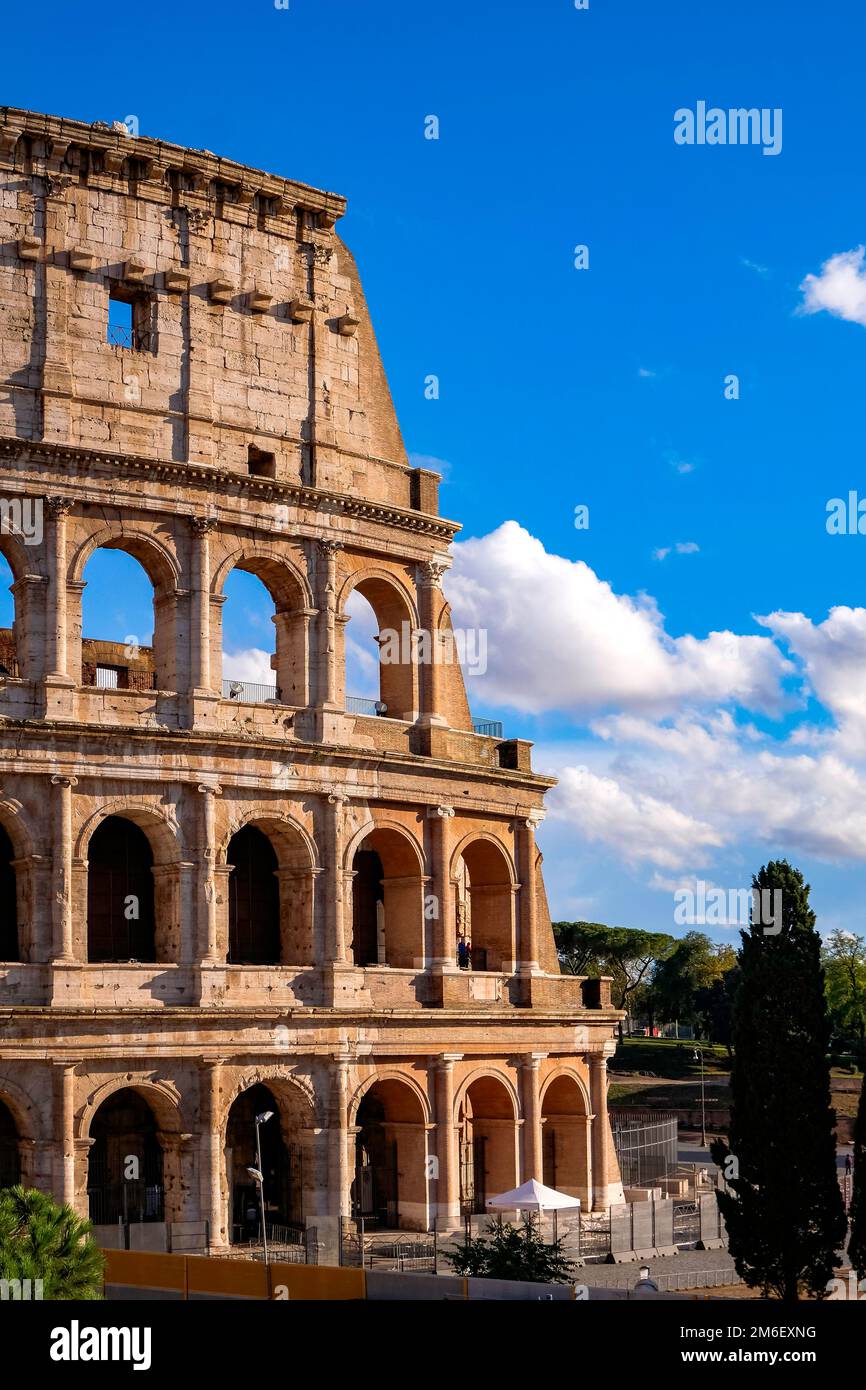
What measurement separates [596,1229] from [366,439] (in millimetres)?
20108

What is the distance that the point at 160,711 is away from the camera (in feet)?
131

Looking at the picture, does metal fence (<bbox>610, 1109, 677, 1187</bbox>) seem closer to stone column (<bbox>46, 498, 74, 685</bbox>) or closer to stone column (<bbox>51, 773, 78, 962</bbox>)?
stone column (<bbox>51, 773, 78, 962</bbox>)

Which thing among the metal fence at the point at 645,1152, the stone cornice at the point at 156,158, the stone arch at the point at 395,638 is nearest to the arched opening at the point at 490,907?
the stone arch at the point at 395,638

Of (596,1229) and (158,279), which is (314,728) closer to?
(158,279)

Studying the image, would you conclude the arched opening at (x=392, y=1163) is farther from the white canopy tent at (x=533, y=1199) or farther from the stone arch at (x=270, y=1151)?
the white canopy tent at (x=533, y=1199)

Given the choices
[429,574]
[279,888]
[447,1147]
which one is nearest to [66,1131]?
[279,888]

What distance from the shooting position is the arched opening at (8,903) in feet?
129

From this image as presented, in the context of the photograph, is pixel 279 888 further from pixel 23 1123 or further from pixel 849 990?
pixel 849 990

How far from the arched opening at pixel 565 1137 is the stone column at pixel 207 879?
467 inches

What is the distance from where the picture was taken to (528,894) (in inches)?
1836

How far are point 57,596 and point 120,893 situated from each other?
22.7ft

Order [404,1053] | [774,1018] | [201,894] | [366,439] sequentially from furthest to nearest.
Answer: [366,439] < [404,1053] < [201,894] < [774,1018]
